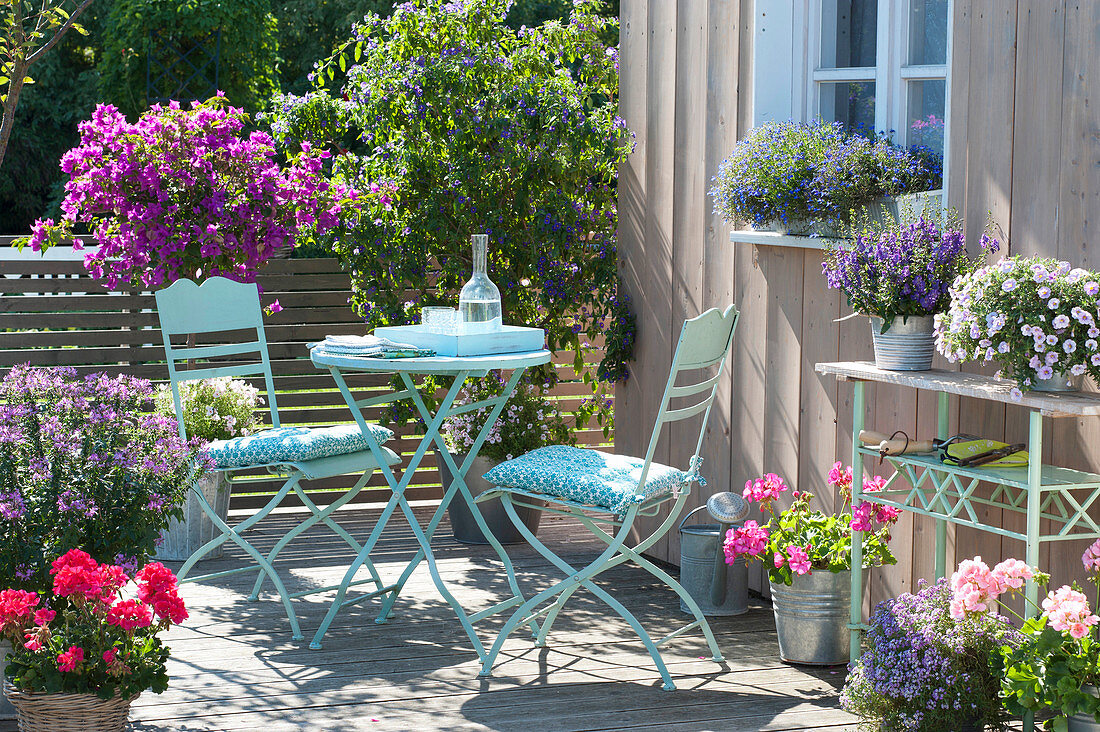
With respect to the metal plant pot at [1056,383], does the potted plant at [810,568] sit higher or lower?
lower

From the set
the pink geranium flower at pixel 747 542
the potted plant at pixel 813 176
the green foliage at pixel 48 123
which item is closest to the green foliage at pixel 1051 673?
the pink geranium flower at pixel 747 542

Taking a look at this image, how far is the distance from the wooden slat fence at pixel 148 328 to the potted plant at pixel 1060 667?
3292 mm

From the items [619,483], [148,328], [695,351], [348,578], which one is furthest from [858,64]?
[148,328]

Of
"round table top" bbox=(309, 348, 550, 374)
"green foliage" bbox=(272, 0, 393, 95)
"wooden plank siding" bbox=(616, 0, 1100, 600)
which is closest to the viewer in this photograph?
"wooden plank siding" bbox=(616, 0, 1100, 600)

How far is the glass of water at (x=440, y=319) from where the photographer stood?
3797 mm

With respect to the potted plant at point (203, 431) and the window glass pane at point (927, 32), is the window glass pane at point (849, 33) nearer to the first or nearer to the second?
the window glass pane at point (927, 32)

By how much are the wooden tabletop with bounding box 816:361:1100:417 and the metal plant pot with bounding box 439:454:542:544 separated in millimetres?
2077

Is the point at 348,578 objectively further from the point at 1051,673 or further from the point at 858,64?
the point at 858,64

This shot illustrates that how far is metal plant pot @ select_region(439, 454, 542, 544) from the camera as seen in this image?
16.9ft

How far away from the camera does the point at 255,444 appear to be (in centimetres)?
375

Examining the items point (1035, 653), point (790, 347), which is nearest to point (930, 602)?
point (1035, 653)

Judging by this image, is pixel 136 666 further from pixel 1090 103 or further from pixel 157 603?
pixel 1090 103

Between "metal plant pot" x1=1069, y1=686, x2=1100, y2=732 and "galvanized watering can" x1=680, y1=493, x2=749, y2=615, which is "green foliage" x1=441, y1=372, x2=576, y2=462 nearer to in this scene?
"galvanized watering can" x1=680, y1=493, x2=749, y2=615

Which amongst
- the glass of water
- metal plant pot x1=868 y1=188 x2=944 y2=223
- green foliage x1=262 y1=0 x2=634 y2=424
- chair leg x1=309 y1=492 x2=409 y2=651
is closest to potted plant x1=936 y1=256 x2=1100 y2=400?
metal plant pot x1=868 y1=188 x2=944 y2=223
